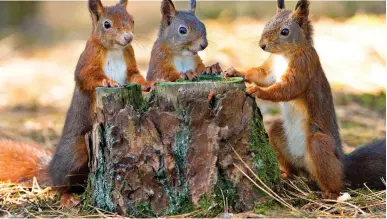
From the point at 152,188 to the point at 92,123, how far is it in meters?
0.88

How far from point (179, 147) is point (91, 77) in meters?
0.93

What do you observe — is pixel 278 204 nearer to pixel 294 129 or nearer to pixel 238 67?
pixel 294 129

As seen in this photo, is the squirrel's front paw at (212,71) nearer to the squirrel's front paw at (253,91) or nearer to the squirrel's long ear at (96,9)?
the squirrel's front paw at (253,91)

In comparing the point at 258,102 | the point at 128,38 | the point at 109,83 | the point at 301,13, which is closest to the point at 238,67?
the point at 258,102

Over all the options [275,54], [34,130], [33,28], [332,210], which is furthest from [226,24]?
[332,210]

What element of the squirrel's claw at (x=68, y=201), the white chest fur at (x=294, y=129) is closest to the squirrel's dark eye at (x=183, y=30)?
the white chest fur at (x=294, y=129)

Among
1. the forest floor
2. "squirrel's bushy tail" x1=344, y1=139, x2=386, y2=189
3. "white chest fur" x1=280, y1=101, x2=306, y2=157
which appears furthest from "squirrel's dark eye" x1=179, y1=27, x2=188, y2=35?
"squirrel's bushy tail" x1=344, y1=139, x2=386, y2=189

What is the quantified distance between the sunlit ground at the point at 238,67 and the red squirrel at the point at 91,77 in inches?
64.3

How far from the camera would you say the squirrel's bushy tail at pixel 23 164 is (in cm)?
548

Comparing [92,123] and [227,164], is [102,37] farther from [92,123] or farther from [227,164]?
[227,164]

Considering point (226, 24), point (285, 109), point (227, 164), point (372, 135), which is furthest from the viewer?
point (226, 24)

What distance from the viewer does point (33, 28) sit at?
47.1ft

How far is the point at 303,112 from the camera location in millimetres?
4996

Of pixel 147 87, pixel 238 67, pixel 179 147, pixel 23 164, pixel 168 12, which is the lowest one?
pixel 23 164
